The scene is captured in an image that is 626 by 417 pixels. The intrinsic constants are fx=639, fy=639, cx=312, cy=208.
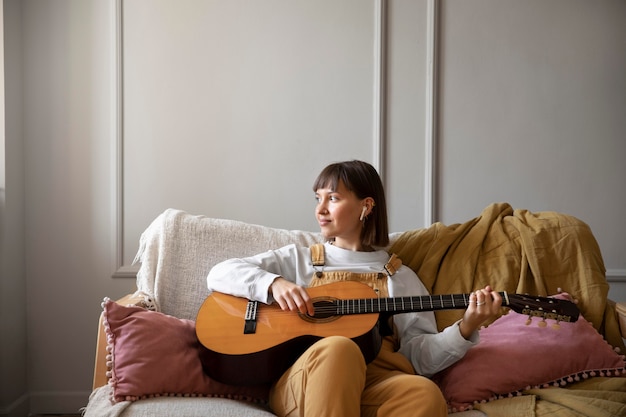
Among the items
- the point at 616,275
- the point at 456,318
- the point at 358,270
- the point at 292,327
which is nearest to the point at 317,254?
the point at 358,270

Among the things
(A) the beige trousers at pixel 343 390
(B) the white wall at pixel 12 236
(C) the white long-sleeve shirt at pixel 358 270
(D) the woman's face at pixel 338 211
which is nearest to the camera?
(A) the beige trousers at pixel 343 390

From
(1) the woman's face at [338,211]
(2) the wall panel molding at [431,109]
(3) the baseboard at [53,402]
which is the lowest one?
(3) the baseboard at [53,402]

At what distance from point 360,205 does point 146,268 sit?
0.72m

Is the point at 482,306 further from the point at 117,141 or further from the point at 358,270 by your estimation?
the point at 117,141

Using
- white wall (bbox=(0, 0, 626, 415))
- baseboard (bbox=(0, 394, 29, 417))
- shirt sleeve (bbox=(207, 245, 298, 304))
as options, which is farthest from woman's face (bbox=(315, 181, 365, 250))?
baseboard (bbox=(0, 394, 29, 417))

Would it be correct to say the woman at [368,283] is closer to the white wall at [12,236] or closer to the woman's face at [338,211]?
the woman's face at [338,211]

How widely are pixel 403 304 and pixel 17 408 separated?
5.79 feet

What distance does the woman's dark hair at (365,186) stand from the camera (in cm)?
199

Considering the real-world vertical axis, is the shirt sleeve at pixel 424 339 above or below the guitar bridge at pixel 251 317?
below

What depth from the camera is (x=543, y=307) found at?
1.67 metres

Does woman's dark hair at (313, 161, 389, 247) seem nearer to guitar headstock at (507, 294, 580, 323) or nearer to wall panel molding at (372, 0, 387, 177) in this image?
guitar headstock at (507, 294, 580, 323)

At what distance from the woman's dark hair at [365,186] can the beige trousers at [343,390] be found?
20.4 inches

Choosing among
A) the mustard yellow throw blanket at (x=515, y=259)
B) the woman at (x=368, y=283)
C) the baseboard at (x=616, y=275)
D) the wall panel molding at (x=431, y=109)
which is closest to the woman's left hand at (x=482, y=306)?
the woman at (x=368, y=283)

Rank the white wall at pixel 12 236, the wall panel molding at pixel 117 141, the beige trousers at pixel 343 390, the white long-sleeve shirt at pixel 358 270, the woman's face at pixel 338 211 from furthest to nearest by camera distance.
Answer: the wall panel molding at pixel 117 141 < the white wall at pixel 12 236 < the woman's face at pixel 338 211 < the white long-sleeve shirt at pixel 358 270 < the beige trousers at pixel 343 390
